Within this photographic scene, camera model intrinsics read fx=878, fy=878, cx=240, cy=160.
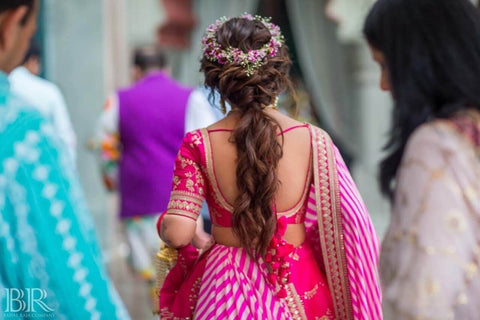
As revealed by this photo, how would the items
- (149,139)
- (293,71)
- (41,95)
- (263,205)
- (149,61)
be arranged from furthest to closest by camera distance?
(293,71), (41,95), (149,61), (149,139), (263,205)

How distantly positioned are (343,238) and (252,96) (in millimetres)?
533

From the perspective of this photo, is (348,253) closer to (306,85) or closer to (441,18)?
(441,18)

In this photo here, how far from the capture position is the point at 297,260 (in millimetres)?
2787

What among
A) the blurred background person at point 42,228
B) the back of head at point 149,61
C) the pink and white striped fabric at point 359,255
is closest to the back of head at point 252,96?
the pink and white striped fabric at point 359,255

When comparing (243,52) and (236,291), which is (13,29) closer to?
(243,52)

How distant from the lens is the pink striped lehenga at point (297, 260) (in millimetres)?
2707

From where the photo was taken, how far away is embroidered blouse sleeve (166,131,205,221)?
2.70 m

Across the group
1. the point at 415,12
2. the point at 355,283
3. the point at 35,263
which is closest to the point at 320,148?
the point at 355,283

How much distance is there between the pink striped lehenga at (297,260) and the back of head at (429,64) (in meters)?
0.76

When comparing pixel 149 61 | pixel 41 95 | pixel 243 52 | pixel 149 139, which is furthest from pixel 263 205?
pixel 41 95

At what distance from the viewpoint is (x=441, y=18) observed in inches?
76.3

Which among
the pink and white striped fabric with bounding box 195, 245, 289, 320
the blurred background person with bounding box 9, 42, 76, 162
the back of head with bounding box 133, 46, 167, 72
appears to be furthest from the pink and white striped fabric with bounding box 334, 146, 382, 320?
the blurred background person with bounding box 9, 42, 76, 162

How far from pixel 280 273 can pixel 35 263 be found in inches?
36.0

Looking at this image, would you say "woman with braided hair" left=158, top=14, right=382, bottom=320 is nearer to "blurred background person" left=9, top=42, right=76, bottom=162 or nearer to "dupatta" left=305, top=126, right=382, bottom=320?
"dupatta" left=305, top=126, right=382, bottom=320
